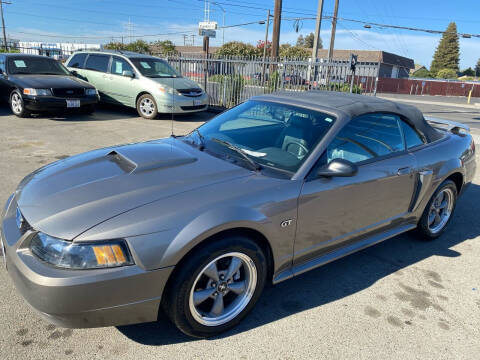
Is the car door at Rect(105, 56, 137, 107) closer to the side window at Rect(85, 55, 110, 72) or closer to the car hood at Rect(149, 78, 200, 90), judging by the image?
the side window at Rect(85, 55, 110, 72)

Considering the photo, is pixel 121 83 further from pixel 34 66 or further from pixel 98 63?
pixel 34 66

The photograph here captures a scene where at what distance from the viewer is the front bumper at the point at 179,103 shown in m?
9.96

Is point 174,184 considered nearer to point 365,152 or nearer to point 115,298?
point 115,298

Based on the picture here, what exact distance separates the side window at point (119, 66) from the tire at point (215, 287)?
30.5 ft

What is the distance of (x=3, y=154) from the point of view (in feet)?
20.4

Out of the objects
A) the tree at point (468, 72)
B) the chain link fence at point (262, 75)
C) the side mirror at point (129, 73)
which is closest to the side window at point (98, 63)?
the side mirror at point (129, 73)

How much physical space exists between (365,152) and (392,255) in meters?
1.22

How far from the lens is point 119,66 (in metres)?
10.7

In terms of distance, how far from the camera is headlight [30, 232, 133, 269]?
1954 mm

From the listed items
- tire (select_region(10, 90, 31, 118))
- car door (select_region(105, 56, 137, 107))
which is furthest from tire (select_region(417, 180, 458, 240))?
tire (select_region(10, 90, 31, 118))

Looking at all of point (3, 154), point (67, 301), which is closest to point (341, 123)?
point (67, 301)

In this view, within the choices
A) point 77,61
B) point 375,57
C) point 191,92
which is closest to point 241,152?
point 191,92

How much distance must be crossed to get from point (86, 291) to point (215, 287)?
80 centimetres

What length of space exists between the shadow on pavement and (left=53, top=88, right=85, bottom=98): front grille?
8.03 meters
